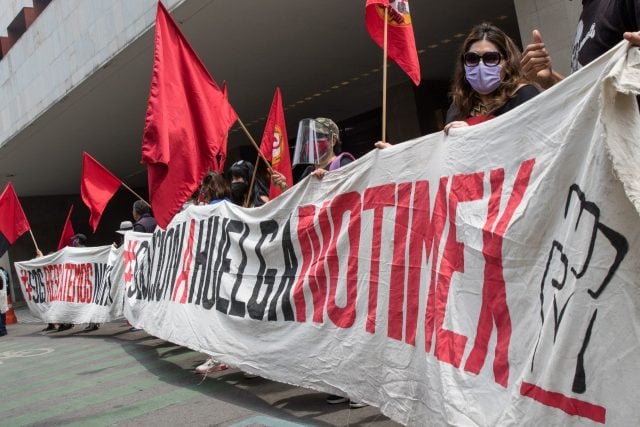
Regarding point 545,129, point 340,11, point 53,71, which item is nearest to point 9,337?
point 53,71

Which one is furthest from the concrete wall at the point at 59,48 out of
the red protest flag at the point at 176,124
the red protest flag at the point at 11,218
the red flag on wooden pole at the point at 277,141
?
the red protest flag at the point at 176,124

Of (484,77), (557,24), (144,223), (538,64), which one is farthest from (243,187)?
(538,64)

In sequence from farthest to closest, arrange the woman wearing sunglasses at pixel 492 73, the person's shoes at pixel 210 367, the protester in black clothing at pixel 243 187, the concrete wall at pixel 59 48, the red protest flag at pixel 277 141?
the concrete wall at pixel 59 48 < the red protest flag at pixel 277 141 < the protester in black clothing at pixel 243 187 < the person's shoes at pixel 210 367 < the woman wearing sunglasses at pixel 492 73

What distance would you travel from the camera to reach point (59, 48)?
46.6ft

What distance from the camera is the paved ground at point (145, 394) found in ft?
14.6

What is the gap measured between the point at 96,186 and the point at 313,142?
6.13 metres

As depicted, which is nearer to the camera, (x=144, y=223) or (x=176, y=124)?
(x=176, y=124)

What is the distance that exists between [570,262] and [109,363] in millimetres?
6416

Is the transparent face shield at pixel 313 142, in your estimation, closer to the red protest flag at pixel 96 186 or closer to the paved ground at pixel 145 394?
the paved ground at pixel 145 394

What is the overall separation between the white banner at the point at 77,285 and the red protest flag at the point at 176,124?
3825 millimetres

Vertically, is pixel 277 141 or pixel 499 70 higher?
pixel 277 141

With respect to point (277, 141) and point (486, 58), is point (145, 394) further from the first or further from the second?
point (486, 58)

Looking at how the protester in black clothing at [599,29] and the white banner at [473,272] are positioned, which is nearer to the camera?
the white banner at [473,272]

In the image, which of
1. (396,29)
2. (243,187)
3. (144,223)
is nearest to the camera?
(396,29)
